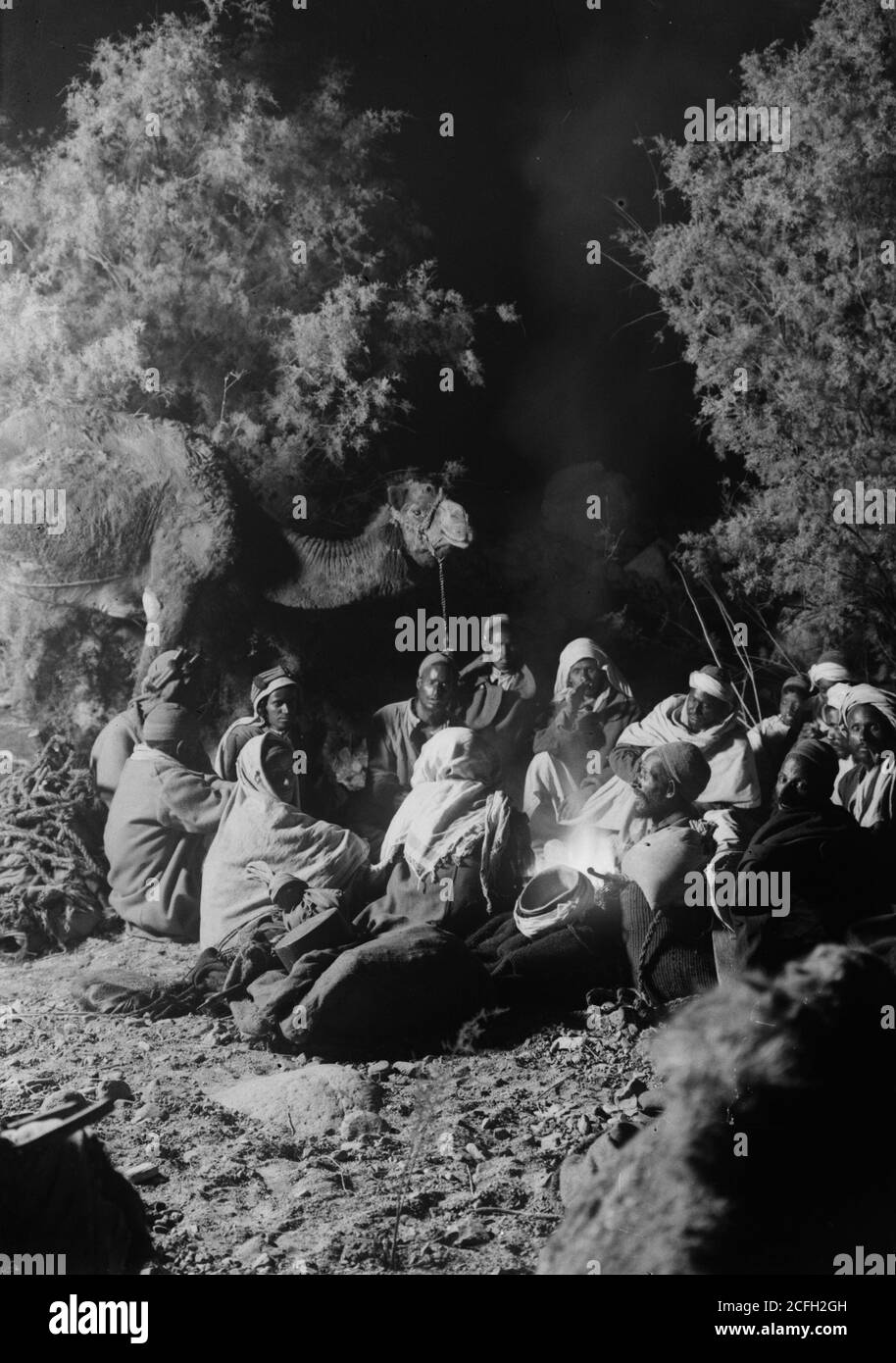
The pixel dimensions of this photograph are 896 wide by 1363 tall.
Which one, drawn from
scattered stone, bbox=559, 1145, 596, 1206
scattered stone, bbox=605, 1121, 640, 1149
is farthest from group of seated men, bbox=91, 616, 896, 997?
scattered stone, bbox=559, 1145, 596, 1206

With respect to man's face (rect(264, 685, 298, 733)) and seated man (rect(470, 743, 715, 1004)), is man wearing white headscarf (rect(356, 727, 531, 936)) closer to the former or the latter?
seated man (rect(470, 743, 715, 1004))

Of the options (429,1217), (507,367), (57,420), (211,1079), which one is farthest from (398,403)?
(429,1217)

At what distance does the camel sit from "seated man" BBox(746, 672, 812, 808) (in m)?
1.71

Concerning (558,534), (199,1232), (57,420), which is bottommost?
(199,1232)

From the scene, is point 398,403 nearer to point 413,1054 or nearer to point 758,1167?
point 413,1054

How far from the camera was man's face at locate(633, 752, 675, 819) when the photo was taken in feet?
20.1

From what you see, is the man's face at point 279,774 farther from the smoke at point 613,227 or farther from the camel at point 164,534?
the smoke at point 613,227

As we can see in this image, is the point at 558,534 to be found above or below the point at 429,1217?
above

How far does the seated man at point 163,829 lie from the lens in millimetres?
6320

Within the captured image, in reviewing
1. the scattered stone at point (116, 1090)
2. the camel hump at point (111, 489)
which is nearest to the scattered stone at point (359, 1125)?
the scattered stone at point (116, 1090)

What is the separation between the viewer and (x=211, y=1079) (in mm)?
5844

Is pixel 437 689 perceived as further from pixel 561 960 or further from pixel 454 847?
pixel 561 960

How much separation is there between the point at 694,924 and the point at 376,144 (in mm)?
4090

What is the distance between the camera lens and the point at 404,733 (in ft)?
21.0
